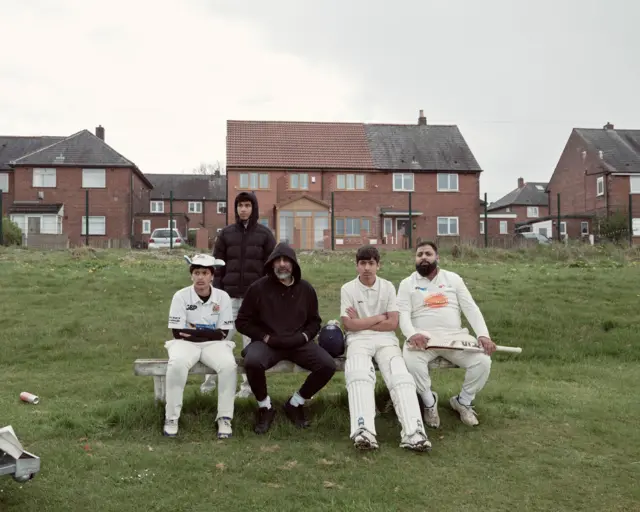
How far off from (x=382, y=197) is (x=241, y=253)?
107ft

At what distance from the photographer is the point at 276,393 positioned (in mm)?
6926

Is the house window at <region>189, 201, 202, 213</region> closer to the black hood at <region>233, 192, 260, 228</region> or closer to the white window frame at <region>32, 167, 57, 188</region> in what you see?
the white window frame at <region>32, 167, 57, 188</region>

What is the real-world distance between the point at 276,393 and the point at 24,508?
3.28 m

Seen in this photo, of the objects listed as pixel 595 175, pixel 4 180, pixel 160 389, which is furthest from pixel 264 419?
pixel 595 175

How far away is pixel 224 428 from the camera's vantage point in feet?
17.6

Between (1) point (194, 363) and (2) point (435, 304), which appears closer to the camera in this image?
(1) point (194, 363)

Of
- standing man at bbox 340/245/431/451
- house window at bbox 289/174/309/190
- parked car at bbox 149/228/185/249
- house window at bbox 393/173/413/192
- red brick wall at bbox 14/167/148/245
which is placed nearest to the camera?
standing man at bbox 340/245/431/451

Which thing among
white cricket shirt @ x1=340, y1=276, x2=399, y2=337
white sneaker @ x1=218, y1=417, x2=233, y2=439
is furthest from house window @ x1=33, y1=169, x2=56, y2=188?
white sneaker @ x1=218, y1=417, x2=233, y2=439

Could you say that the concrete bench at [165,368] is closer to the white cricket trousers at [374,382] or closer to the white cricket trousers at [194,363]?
the white cricket trousers at [194,363]

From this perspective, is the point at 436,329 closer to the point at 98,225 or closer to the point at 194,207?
the point at 98,225

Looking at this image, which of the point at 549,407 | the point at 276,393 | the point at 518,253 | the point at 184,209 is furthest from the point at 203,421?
the point at 184,209

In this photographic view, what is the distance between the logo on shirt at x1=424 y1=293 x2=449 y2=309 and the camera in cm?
620

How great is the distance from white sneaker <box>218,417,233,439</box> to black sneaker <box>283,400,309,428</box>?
1.86ft

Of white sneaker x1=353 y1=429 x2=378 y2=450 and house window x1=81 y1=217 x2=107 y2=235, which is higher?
house window x1=81 y1=217 x2=107 y2=235
